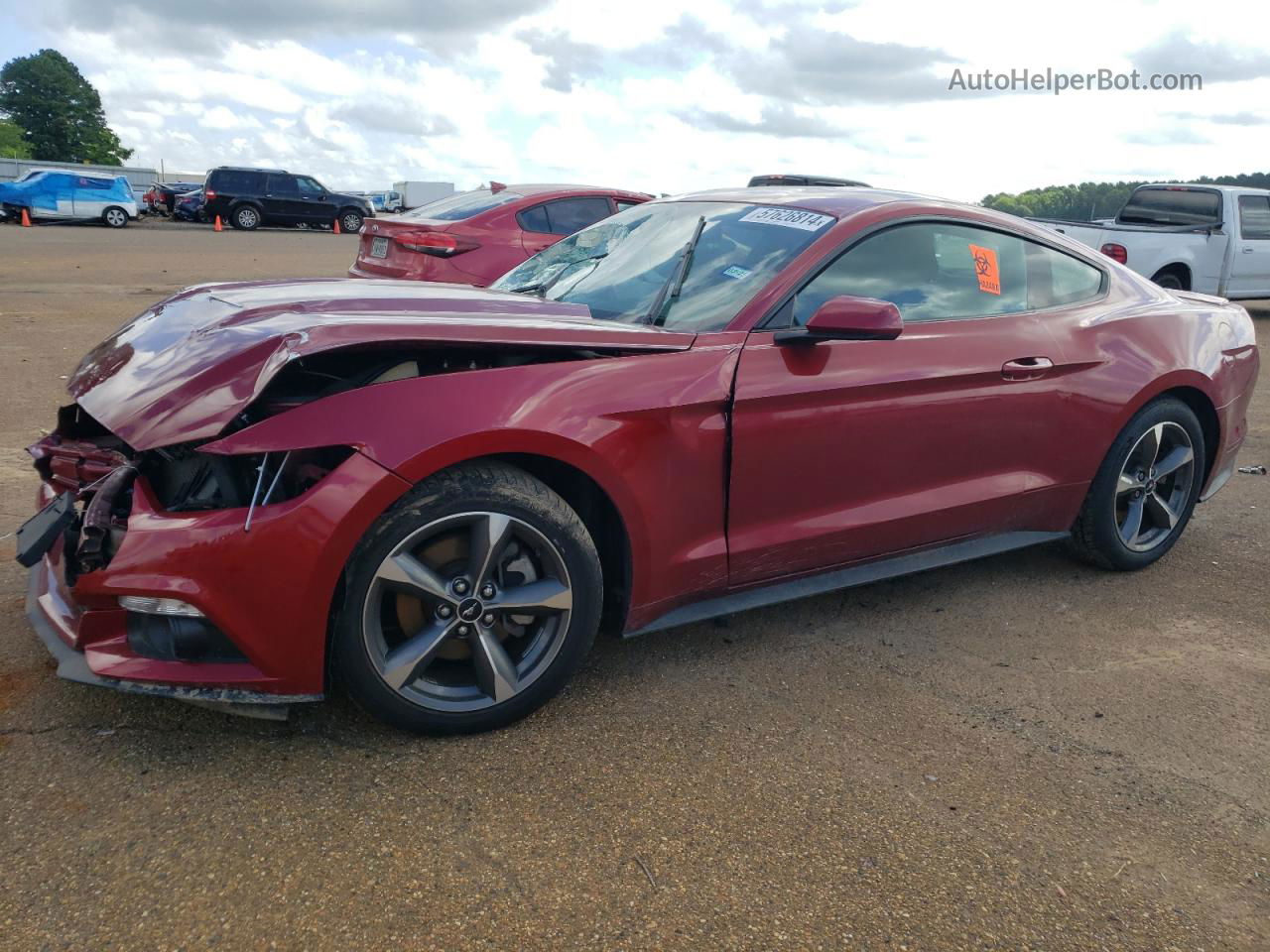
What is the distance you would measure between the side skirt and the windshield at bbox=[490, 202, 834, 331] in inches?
34.6

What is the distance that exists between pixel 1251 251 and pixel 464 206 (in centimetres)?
976

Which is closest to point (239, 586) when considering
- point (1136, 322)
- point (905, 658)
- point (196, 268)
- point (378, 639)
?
point (378, 639)

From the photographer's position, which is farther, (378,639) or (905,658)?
(905,658)

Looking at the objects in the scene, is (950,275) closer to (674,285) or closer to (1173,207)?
(674,285)

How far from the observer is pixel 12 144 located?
94.5 metres

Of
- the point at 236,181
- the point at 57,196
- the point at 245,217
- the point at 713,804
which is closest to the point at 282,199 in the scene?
the point at 245,217

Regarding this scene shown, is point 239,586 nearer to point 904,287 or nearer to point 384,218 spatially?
point 904,287

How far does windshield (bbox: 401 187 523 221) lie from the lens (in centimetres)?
910

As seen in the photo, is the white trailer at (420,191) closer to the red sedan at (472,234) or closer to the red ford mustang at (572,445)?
the red sedan at (472,234)

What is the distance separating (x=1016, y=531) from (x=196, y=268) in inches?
647

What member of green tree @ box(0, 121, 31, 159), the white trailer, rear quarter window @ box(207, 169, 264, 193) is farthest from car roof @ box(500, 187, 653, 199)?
green tree @ box(0, 121, 31, 159)

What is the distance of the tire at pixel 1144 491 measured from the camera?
4.27m

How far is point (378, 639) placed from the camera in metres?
2.74

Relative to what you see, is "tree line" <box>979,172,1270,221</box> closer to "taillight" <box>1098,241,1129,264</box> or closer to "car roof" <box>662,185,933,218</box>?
"taillight" <box>1098,241,1129,264</box>
